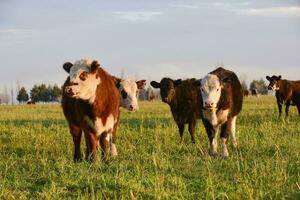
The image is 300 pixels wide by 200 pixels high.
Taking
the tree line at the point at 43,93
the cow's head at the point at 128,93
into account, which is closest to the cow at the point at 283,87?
the cow's head at the point at 128,93

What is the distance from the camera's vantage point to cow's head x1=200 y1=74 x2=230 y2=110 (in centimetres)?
1103

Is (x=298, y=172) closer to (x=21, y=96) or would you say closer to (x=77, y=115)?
(x=77, y=115)

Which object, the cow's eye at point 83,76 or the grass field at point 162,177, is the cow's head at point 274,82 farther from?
the cow's eye at point 83,76

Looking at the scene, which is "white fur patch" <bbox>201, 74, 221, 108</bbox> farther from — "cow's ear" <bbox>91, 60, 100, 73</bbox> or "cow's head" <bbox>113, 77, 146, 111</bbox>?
"cow's ear" <bbox>91, 60, 100, 73</bbox>

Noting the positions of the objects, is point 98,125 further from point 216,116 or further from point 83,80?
point 216,116

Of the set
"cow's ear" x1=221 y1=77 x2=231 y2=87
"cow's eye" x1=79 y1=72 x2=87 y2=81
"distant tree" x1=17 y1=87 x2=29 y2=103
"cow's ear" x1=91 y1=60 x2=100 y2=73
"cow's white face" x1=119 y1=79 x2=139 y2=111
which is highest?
"cow's ear" x1=91 y1=60 x2=100 y2=73

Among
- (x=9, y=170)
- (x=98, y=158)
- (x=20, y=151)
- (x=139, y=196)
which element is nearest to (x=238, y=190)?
(x=139, y=196)

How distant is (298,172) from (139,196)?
2.74 metres

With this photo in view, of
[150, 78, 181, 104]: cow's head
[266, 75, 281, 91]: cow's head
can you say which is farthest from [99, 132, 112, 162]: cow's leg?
[266, 75, 281, 91]: cow's head

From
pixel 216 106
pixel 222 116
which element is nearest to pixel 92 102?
pixel 216 106

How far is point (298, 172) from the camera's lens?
782 centimetres

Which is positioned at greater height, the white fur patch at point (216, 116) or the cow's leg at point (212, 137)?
the white fur patch at point (216, 116)

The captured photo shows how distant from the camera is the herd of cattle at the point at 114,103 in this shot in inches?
374

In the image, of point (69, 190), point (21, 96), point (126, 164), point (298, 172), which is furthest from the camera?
point (21, 96)
